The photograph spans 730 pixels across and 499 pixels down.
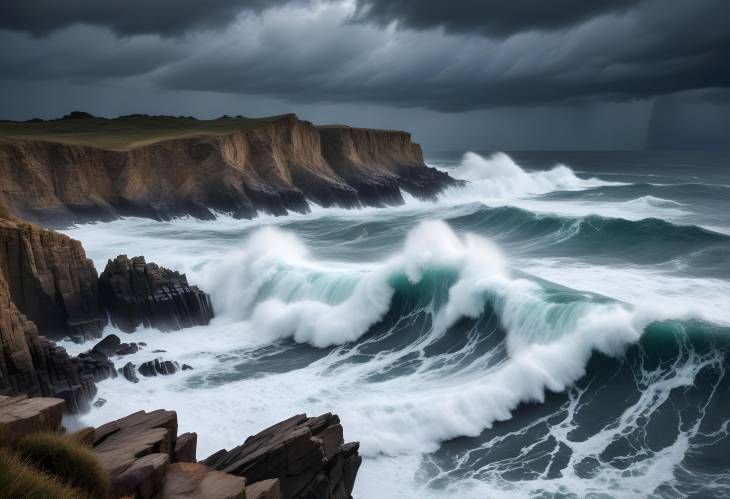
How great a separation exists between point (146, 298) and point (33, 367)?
6.53 meters

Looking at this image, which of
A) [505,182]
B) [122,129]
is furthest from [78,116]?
[505,182]

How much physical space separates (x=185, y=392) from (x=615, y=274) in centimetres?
1564

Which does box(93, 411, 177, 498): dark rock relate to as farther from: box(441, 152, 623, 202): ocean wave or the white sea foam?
box(441, 152, 623, 202): ocean wave

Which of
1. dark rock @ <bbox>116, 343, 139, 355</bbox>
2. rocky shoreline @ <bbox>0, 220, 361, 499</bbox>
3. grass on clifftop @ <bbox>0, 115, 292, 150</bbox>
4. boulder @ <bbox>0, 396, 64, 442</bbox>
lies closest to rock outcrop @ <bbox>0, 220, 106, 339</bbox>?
rocky shoreline @ <bbox>0, 220, 361, 499</bbox>

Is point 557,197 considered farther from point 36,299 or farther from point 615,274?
point 36,299

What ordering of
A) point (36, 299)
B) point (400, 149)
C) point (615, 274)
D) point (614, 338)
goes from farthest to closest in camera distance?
point (400, 149), point (615, 274), point (36, 299), point (614, 338)

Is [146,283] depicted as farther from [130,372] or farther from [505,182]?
[505,182]

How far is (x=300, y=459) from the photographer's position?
7.78m

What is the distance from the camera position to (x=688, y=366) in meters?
13.3

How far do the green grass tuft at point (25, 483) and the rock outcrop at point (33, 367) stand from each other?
9022 millimetres

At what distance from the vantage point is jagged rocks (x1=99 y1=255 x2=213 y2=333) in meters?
19.5

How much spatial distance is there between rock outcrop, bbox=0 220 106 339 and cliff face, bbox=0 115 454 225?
1296 cm

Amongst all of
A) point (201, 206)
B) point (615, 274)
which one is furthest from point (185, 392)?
point (201, 206)

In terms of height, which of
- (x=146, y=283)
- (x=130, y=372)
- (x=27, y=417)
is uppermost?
(x=27, y=417)
